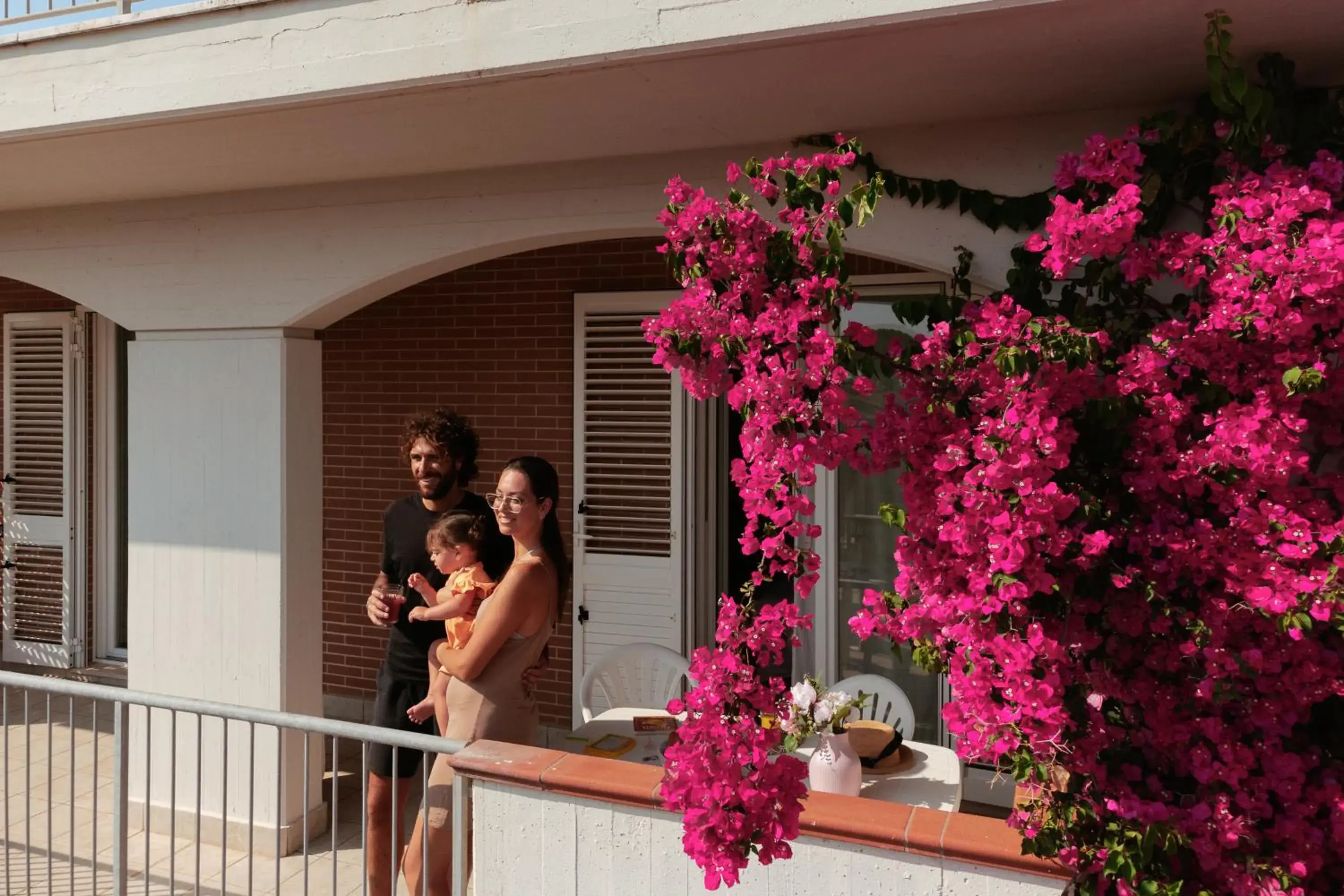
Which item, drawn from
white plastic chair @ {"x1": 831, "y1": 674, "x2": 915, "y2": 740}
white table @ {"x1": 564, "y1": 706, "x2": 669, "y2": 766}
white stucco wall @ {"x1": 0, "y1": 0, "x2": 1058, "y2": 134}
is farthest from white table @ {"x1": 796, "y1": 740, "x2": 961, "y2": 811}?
white stucco wall @ {"x1": 0, "y1": 0, "x2": 1058, "y2": 134}

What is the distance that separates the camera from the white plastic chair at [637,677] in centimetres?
429

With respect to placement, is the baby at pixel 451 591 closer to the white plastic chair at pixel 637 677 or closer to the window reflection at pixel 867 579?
the white plastic chair at pixel 637 677

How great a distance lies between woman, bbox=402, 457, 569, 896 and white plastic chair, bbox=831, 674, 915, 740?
1370mm

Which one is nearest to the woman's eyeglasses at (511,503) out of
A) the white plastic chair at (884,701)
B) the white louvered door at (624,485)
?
the white plastic chair at (884,701)

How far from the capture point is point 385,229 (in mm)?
3941

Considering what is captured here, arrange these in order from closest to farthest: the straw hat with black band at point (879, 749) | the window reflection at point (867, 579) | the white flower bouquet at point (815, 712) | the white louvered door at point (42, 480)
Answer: the white flower bouquet at point (815, 712)
the straw hat with black band at point (879, 749)
the window reflection at point (867, 579)
the white louvered door at point (42, 480)

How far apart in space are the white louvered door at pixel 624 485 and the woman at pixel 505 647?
209cm

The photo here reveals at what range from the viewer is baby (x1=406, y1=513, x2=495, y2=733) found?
3.18m

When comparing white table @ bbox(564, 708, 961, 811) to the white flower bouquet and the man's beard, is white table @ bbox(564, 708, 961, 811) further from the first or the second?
the man's beard

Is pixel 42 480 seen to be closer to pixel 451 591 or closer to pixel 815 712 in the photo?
pixel 451 591

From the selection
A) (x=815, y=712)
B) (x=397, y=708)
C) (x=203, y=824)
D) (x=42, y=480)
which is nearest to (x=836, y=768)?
(x=815, y=712)

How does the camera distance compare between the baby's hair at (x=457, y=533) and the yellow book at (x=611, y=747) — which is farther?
the yellow book at (x=611, y=747)

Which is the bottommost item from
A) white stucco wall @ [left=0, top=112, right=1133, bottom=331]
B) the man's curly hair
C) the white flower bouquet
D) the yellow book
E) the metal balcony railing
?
the metal balcony railing

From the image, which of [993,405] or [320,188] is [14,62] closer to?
[320,188]
